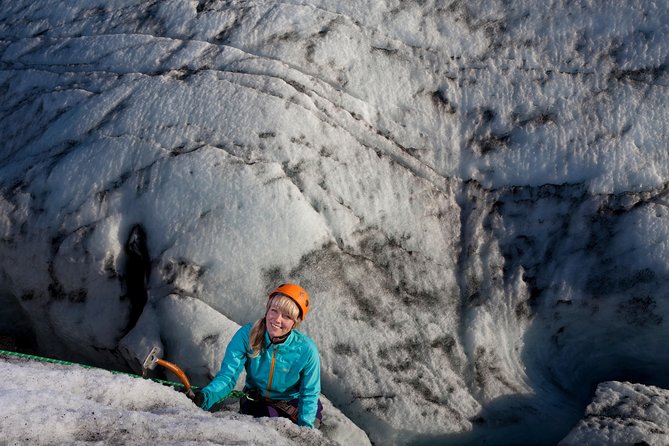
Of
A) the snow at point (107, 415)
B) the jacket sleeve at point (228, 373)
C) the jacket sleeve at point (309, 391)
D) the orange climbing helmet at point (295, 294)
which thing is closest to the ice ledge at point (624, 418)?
the jacket sleeve at point (309, 391)

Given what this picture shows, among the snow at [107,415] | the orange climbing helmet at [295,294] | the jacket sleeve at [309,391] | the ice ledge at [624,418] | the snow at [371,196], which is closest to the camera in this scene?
the snow at [107,415]

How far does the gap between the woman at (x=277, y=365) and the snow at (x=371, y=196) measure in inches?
27.5

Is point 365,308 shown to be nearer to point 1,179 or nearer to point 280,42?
point 280,42

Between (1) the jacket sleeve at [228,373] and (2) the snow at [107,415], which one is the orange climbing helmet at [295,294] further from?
(2) the snow at [107,415]

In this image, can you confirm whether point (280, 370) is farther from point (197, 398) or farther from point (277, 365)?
point (197, 398)

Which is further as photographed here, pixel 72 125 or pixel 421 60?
pixel 421 60

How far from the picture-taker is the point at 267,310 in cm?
412

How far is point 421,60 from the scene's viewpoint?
6.21m

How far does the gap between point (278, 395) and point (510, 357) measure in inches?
78.2

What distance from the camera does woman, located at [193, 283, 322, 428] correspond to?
4066 millimetres

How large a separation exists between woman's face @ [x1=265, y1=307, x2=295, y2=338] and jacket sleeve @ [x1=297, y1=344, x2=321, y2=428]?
0.24 m

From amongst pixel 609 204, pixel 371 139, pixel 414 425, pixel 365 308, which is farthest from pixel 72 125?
pixel 609 204

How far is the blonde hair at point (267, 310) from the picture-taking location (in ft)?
13.3

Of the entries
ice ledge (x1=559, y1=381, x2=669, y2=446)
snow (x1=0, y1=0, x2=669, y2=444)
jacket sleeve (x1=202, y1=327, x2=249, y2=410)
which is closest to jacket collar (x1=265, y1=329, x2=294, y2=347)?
jacket sleeve (x1=202, y1=327, x2=249, y2=410)
